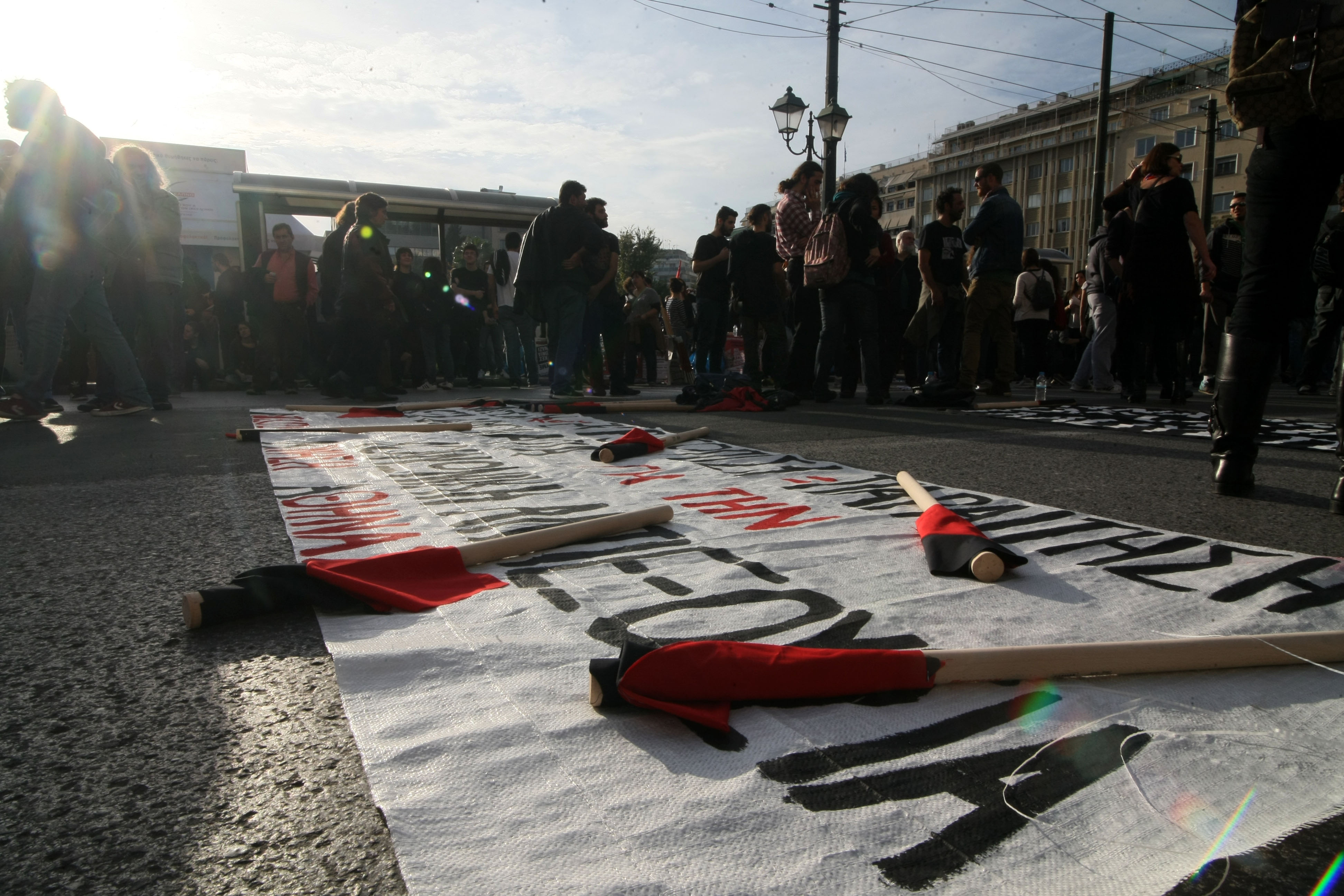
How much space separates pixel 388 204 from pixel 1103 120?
12.2 metres

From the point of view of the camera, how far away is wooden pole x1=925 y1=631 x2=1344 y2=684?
1.23 metres

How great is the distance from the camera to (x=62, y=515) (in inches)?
104

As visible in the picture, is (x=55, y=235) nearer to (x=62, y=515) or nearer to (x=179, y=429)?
(x=179, y=429)

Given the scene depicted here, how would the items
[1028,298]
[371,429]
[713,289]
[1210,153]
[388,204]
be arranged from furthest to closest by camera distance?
1. [1210,153]
2. [388,204]
3. [1028,298]
4. [713,289]
5. [371,429]

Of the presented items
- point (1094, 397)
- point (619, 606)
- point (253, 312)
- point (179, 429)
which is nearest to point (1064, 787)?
point (619, 606)

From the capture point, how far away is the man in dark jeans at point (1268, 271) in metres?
2.63

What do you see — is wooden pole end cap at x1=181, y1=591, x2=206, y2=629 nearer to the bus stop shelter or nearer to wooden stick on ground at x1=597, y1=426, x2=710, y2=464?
wooden stick on ground at x1=597, y1=426, x2=710, y2=464

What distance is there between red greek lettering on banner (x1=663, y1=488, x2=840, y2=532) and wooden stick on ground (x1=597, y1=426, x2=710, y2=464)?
32.5 inches

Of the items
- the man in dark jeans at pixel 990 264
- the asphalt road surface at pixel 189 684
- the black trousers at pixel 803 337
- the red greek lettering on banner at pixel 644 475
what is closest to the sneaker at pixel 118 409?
the asphalt road surface at pixel 189 684

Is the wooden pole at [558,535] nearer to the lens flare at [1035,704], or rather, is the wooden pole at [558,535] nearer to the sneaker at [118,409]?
the lens flare at [1035,704]

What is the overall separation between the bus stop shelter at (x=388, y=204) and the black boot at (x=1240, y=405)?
10635 millimetres

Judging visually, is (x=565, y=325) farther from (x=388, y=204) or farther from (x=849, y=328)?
(x=388, y=204)

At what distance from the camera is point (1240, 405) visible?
2.85 metres

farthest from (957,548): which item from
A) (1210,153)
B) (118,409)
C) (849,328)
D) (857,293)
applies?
(1210,153)
